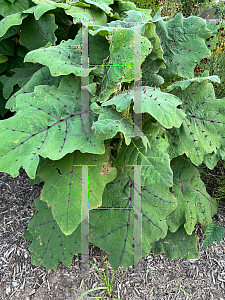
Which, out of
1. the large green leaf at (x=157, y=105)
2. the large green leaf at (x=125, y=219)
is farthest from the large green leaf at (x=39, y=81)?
the large green leaf at (x=125, y=219)

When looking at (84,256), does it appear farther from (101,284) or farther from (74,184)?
(74,184)

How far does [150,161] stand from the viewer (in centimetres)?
121

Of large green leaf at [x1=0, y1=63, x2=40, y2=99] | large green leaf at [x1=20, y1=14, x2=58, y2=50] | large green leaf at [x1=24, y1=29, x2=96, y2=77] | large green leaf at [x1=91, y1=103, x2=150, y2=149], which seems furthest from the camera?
large green leaf at [x1=0, y1=63, x2=40, y2=99]

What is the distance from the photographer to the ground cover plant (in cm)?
115

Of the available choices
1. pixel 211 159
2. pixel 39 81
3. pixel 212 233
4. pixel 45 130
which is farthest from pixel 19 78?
pixel 212 233

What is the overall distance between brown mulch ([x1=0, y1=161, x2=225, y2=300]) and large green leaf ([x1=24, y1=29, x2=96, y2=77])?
4.02 feet

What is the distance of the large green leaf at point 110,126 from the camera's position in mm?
983

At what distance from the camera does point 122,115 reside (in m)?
1.22

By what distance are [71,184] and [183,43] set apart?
1.20m

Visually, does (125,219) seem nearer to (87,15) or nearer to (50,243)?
(50,243)

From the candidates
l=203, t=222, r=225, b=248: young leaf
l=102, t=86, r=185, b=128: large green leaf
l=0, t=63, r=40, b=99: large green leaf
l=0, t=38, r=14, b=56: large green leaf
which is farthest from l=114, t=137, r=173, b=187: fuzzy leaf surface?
l=0, t=38, r=14, b=56: large green leaf

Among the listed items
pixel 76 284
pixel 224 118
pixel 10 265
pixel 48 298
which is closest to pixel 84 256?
pixel 76 284

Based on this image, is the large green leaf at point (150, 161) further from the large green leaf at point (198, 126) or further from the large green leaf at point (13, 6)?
the large green leaf at point (13, 6)

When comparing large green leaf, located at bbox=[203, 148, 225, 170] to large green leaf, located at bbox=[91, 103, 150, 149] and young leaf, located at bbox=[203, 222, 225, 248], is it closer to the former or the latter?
young leaf, located at bbox=[203, 222, 225, 248]
